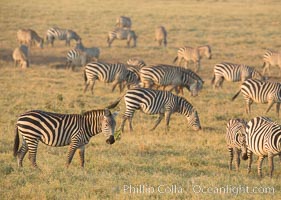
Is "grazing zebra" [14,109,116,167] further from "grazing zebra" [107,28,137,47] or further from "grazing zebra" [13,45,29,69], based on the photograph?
"grazing zebra" [107,28,137,47]

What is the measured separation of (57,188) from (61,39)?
2654 cm

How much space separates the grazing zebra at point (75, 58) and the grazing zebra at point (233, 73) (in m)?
7.02

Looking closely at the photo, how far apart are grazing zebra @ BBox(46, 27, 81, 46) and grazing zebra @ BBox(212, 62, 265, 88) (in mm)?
13711

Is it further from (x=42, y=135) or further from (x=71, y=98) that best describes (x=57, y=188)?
(x=71, y=98)

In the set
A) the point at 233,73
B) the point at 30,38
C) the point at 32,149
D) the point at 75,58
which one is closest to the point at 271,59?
the point at 233,73

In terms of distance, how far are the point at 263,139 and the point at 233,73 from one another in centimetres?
1186

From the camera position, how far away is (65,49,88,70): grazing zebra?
2591cm

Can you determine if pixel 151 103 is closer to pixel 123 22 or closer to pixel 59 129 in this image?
pixel 59 129

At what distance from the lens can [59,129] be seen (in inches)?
388

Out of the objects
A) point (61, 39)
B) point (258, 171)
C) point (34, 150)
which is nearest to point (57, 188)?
point (34, 150)

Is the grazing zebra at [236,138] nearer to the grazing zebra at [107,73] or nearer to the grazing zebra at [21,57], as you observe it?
the grazing zebra at [107,73]

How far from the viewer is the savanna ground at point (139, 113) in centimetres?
884

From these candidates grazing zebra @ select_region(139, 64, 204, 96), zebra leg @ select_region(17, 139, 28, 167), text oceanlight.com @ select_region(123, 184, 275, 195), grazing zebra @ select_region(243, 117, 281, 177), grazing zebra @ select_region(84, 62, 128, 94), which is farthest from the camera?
grazing zebra @ select_region(84, 62, 128, 94)

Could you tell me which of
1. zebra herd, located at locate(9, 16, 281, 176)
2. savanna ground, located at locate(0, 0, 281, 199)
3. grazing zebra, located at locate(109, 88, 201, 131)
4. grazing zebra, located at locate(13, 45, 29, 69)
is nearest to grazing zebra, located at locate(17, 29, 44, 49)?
savanna ground, located at locate(0, 0, 281, 199)
